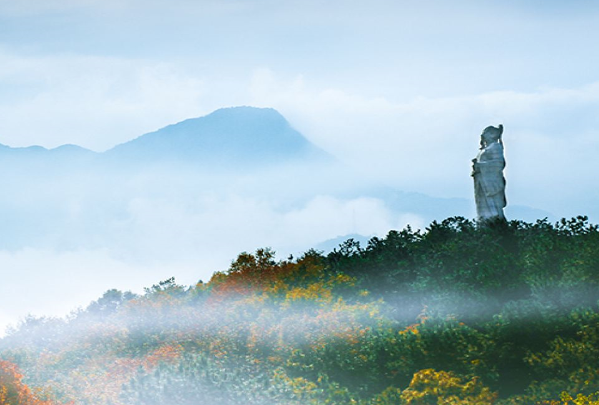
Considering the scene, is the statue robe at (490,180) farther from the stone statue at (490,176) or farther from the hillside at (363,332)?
the hillside at (363,332)

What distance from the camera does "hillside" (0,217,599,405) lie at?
59.6 feet

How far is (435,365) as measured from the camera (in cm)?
2005

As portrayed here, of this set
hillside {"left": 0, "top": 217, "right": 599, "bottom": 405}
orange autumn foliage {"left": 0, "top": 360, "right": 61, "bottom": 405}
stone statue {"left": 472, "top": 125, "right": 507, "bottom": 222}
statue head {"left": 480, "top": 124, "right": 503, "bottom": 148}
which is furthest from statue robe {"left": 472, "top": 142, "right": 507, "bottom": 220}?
orange autumn foliage {"left": 0, "top": 360, "right": 61, "bottom": 405}

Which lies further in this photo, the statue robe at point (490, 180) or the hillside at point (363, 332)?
the statue robe at point (490, 180)

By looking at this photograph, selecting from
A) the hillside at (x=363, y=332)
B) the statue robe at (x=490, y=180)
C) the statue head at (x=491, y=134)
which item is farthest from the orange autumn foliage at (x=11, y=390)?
the statue head at (x=491, y=134)

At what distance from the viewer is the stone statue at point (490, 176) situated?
92.5 ft

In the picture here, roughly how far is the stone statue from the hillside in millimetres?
897

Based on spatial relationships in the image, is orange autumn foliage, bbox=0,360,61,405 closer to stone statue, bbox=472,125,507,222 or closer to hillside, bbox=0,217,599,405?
hillside, bbox=0,217,599,405

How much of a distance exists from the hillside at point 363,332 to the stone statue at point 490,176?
2.94 feet

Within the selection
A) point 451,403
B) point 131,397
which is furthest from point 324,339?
point 131,397

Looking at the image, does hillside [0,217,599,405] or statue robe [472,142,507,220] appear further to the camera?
statue robe [472,142,507,220]

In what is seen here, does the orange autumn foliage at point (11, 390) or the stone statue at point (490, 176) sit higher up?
the stone statue at point (490, 176)

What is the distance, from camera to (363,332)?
21.5 metres

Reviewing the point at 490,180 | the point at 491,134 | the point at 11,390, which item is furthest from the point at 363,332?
the point at 491,134
